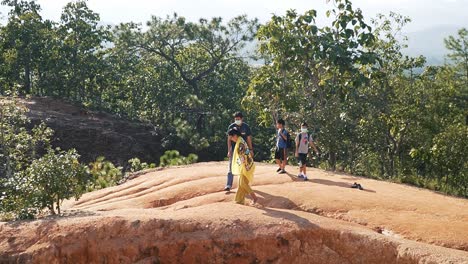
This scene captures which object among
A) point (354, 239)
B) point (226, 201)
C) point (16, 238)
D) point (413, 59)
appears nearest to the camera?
point (354, 239)

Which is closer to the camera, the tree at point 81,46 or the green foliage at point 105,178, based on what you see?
the green foliage at point 105,178

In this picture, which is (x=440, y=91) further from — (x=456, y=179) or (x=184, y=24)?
(x=184, y=24)

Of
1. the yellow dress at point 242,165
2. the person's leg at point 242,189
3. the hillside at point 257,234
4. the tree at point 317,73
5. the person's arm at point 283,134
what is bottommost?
the hillside at point 257,234

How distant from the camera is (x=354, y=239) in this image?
9.16 m

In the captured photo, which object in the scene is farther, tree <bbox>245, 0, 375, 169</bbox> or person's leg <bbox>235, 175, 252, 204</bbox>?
tree <bbox>245, 0, 375, 169</bbox>

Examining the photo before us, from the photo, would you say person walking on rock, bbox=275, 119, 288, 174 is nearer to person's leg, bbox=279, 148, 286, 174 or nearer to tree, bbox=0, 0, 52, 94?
person's leg, bbox=279, 148, 286, 174

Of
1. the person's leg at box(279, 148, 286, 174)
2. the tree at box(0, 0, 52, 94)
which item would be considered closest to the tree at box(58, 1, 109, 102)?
the tree at box(0, 0, 52, 94)

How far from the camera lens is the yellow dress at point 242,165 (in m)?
10.6

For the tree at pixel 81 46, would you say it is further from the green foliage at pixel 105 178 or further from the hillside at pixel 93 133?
the green foliage at pixel 105 178

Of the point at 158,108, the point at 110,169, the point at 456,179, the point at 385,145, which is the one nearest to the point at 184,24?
the point at 158,108

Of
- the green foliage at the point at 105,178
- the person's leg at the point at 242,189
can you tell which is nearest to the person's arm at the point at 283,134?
the person's leg at the point at 242,189

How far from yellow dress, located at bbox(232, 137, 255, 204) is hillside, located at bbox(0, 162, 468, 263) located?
0.35 meters

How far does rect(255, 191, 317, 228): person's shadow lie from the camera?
9719mm

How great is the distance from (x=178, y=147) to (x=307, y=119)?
1560 centimetres
